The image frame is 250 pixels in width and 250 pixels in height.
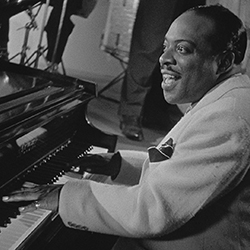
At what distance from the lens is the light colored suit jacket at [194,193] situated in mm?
1021

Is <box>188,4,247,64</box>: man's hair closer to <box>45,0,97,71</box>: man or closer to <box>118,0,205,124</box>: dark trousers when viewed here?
<box>118,0,205,124</box>: dark trousers

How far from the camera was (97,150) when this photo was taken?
75.4 inches

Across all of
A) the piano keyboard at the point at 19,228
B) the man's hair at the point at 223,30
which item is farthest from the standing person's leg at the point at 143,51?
the man's hair at the point at 223,30

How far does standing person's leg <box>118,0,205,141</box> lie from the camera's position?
3.92m

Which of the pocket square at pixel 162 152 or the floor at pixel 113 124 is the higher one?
the pocket square at pixel 162 152

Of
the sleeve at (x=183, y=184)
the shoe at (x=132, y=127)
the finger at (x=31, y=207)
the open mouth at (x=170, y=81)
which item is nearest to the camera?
the sleeve at (x=183, y=184)

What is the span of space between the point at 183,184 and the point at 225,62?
1.25 ft

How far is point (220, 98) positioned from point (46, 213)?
2.02 ft

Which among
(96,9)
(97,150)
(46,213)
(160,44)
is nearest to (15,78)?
(97,150)

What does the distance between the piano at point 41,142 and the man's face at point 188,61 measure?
45cm

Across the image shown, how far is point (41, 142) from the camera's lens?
1.55m

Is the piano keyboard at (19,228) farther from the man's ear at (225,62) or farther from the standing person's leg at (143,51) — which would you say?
the standing person's leg at (143,51)

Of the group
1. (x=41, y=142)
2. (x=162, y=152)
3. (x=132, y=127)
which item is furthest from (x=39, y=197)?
(x=132, y=127)

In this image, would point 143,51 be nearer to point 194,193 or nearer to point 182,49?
point 182,49
